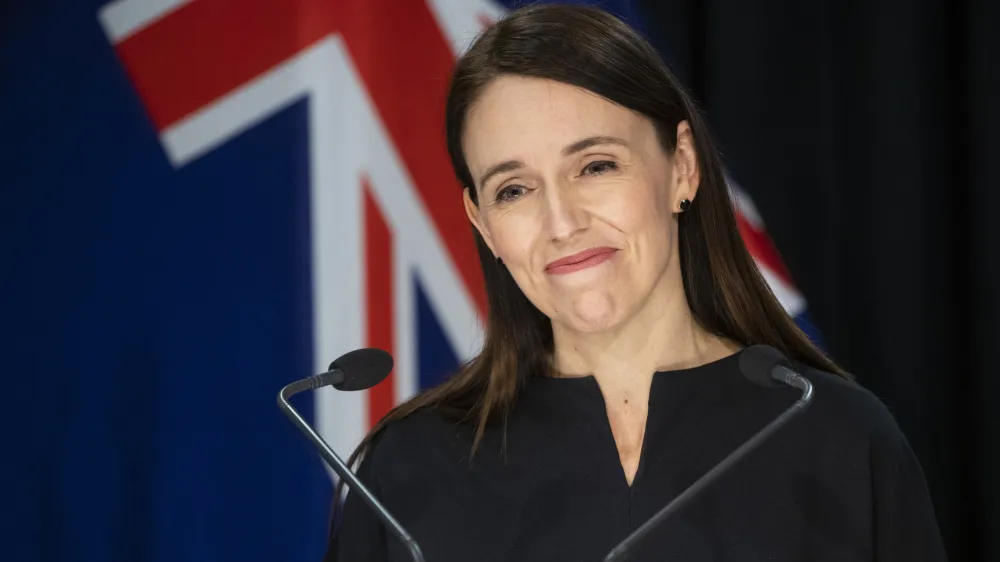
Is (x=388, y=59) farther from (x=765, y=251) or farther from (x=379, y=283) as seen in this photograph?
(x=765, y=251)

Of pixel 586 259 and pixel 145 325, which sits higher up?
pixel 145 325

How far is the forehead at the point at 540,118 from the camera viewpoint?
1.28m

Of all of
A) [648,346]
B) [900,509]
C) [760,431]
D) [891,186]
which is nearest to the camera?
[760,431]

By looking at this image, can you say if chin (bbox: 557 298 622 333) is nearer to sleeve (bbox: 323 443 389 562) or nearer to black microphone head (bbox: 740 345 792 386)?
black microphone head (bbox: 740 345 792 386)

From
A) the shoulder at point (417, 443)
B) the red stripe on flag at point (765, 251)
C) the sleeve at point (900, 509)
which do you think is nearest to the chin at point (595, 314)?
the shoulder at point (417, 443)

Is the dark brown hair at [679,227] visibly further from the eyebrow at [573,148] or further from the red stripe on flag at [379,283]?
the red stripe on flag at [379,283]

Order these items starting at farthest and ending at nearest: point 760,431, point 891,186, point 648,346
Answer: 1. point 891,186
2. point 648,346
3. point 760,431

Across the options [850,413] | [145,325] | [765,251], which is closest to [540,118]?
[850,413]

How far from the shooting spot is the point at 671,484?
4.19 feet

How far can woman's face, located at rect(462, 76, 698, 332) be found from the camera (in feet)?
4.20

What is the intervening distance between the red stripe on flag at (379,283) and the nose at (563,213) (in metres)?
0.95

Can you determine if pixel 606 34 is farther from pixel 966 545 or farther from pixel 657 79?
pixel 966 545

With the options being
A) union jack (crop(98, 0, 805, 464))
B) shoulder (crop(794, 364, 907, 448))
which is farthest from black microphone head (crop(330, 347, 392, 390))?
union jack (crop(98, 0, 805, 464))

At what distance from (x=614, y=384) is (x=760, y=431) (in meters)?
0.34
